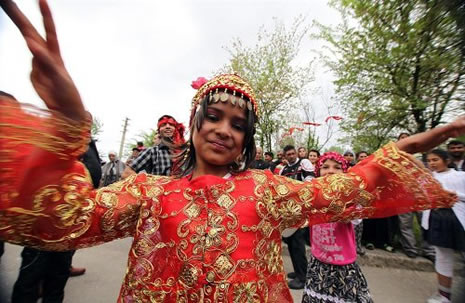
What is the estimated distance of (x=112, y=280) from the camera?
341 cm

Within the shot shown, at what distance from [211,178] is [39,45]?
0.72m

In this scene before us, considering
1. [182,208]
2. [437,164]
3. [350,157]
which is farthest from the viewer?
[350,157]

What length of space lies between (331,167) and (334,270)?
98 cm

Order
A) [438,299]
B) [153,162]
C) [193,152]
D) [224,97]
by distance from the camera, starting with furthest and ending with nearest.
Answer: [153,162]
[438,299]
[193,152]
[224,97]

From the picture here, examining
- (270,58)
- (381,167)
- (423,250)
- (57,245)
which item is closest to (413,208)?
(381,167)

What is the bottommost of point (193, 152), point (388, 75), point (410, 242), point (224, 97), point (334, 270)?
point (410, 242)

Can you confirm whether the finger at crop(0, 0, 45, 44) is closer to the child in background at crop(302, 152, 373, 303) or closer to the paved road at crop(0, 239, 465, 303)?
the child in background at crop(302, 152, 373, 303)

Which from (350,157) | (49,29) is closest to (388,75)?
(350,157)

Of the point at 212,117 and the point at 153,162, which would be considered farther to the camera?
the point at 153,162

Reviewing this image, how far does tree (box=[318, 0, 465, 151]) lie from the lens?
452 centimetres

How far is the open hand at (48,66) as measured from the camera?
648 mm

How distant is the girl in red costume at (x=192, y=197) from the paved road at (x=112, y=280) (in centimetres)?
253

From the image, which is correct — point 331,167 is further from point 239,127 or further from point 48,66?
point 48,66

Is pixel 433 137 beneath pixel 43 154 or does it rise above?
above
